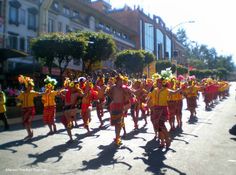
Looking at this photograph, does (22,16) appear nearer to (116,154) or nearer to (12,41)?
(12,41)

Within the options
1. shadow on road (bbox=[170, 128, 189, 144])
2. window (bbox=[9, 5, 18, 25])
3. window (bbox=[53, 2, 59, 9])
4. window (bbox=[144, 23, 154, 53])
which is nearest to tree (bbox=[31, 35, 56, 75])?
window (bbox=[9, 5, 18, 25])

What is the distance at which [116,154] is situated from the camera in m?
8.41

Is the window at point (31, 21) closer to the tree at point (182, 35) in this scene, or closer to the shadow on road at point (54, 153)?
the shadow on road at point (54, 153)

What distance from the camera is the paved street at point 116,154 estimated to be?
705 cm

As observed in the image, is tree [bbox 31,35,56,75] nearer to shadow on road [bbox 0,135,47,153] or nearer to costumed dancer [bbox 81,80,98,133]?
costumed dancer [bbox 81,80,98,133]

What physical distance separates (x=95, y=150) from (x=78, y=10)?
33.0 m

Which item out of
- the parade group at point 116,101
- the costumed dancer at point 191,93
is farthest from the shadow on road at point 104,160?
the costumed dancer at point 191,93

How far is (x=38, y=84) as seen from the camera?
87.4ft

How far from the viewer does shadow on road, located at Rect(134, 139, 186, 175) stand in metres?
7.02

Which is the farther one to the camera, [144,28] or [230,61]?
[230,61]

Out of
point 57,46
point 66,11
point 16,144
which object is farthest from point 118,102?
point 66,11

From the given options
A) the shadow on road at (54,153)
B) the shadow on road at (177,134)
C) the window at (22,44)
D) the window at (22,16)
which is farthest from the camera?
the window at (22,44)

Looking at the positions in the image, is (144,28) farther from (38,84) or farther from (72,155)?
(72,155)

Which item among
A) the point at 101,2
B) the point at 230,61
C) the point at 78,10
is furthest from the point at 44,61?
the point at 230,61
